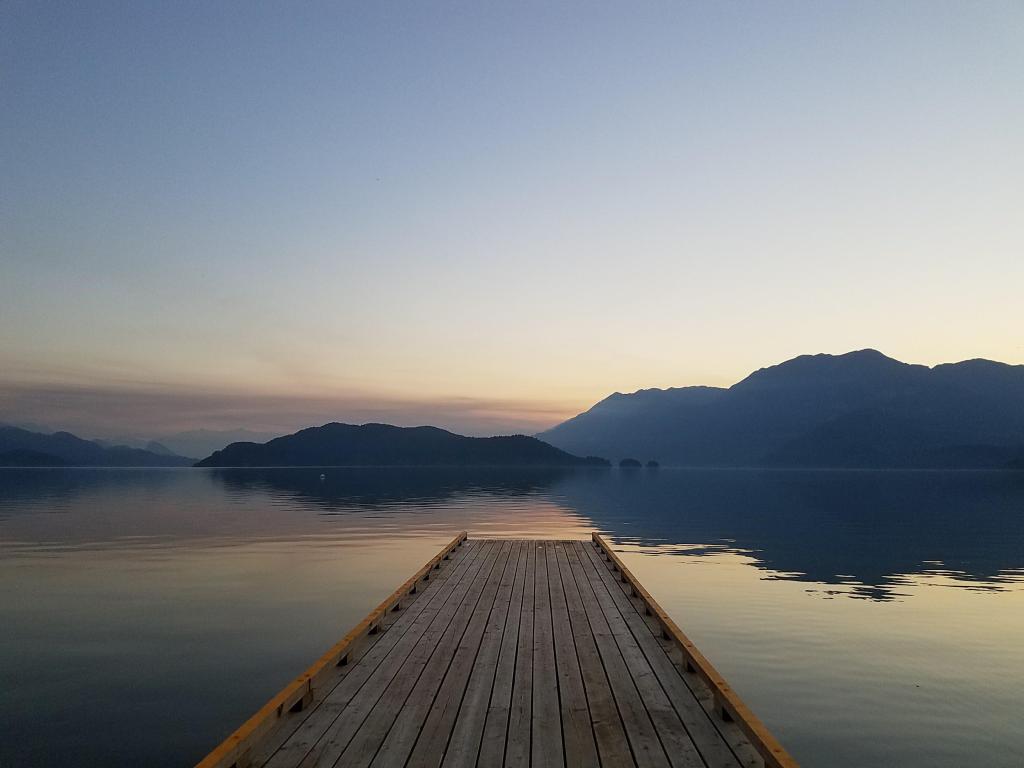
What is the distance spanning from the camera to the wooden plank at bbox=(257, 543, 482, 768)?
6426 millimetres

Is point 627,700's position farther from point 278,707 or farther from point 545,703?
point 278,707

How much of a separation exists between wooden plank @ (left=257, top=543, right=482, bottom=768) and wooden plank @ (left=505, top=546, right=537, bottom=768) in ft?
5.56

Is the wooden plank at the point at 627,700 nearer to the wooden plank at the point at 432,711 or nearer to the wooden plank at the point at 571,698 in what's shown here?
the wooden plank at the point at 571,698

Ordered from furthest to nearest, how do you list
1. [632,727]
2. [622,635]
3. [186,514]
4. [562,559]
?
[186,514]
[562,559]
[622,635]
[632,727]

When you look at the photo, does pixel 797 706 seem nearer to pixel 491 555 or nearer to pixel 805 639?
pixel 805 639

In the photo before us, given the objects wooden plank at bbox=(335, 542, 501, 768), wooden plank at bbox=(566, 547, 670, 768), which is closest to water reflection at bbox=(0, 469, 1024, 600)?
wooden plank at bbox=(566, 547, 670, 768)

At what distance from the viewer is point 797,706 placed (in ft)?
35.6

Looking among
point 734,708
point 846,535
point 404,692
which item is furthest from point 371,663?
point 846,535

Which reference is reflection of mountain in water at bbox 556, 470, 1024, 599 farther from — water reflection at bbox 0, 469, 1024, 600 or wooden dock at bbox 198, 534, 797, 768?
wooden dock at bbox 198, 534, 797, 768

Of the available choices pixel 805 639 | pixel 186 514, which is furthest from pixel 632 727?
pixel 186 514

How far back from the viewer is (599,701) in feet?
25.3

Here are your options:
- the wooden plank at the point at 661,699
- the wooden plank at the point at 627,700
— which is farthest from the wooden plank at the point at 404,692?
the wooden plank at the point at 661,699

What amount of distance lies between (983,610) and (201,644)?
2006 centimetres

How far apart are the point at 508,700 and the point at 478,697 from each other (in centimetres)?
36
